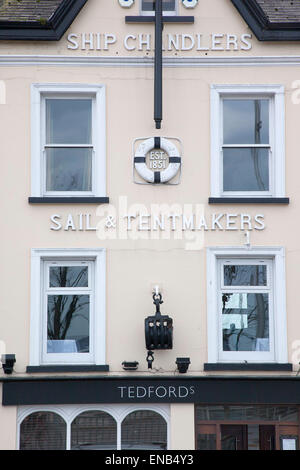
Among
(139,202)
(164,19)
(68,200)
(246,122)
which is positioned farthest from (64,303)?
(164,19)

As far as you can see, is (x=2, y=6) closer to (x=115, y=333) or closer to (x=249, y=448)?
(x=115, y=333)

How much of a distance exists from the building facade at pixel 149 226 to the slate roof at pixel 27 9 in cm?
5

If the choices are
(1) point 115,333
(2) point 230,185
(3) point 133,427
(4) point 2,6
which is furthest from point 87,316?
(4) point 2,6

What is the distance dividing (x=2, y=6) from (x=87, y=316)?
20.1 ft

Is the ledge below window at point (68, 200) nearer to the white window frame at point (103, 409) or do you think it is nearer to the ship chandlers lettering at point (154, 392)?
the ship chandlers lettering at point (154, 392)


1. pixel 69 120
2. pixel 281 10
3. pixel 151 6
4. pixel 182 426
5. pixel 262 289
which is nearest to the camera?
pixel 182 426

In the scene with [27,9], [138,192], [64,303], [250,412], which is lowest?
[250,412]

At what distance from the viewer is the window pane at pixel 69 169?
55.9 feet

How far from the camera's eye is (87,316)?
16.7m

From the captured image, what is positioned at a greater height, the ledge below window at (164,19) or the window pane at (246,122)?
the ledge below window at (164,19)

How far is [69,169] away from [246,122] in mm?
3388

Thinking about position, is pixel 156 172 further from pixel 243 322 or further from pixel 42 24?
pixel 42 24

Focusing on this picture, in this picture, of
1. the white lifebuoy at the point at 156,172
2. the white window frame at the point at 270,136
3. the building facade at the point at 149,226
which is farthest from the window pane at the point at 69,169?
the white window frame at the point at 270,136

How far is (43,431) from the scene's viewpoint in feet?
53.3
